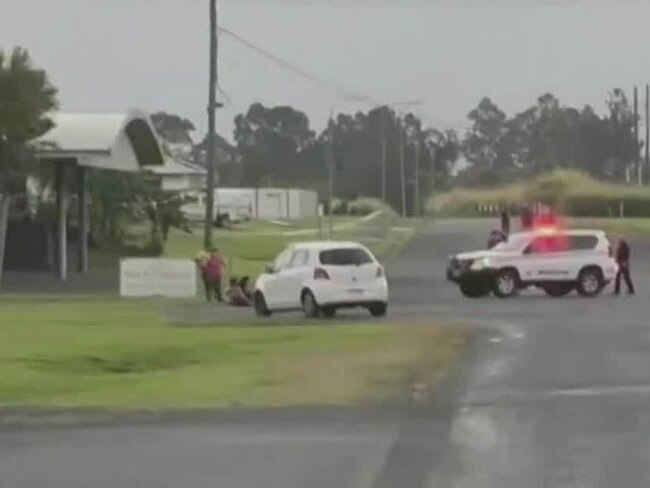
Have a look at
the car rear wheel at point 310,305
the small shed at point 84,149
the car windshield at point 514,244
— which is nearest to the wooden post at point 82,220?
the small shed at point 84,149

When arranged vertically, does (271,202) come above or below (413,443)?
above

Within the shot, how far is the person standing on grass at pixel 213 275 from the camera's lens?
46688mm

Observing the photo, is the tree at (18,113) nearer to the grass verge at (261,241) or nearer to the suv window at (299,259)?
the grass verge at (261,241)

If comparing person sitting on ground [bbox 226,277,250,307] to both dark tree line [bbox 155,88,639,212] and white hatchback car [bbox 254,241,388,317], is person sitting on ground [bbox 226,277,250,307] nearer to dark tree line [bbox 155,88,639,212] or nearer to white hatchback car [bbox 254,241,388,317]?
white hatchback car [bbox 254,241,388,317]

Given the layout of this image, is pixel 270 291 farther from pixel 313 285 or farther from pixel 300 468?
pixel 300 468

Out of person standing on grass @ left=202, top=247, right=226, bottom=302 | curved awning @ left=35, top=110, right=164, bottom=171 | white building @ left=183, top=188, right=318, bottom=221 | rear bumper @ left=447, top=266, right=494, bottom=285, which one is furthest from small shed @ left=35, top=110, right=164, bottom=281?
white building @ left=183, top=188, right=318, bottom=221

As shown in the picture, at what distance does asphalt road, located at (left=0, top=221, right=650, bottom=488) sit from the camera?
12852mm

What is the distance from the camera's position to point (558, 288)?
47844 millimetres

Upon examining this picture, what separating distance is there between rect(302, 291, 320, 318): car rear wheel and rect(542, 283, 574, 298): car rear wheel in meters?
11.4

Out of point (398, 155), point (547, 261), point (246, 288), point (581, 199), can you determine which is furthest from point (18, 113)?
point (398, 155)

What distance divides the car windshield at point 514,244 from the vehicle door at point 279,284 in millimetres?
10035

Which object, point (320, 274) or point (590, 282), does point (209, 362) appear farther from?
point (590, 282)

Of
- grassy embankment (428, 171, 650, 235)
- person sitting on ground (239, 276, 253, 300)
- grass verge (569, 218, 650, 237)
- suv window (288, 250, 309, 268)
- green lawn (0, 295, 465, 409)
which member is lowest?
green lawn (0, 295, 465, 409)

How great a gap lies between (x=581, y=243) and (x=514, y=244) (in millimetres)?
1805
